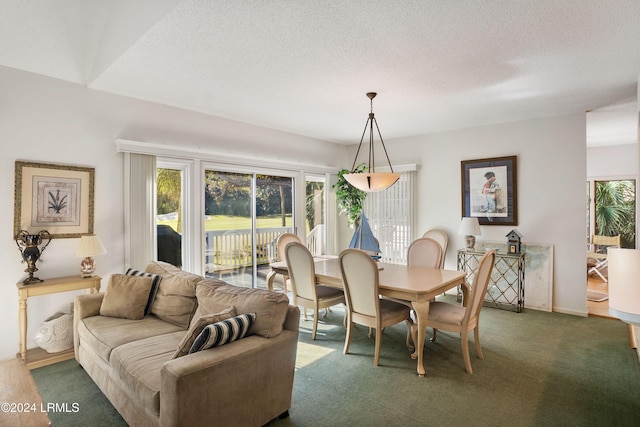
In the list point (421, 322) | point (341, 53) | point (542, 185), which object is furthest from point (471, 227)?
point (341, 53)

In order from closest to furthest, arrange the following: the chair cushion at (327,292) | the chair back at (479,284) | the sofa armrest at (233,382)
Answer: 1. the sofa armrest at (233,382)
2. the chair back at (479,284)
3. the chair cushion at (327,292)

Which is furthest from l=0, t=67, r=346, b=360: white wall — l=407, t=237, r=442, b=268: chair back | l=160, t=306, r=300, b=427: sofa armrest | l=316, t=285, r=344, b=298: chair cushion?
l=407, t=237, r=442, b=268: chair back

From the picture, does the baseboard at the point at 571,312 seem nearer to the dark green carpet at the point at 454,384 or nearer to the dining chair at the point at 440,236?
the dark green carpet at the point at 454,384

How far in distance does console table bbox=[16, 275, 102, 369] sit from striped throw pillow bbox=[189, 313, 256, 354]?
2001 mm

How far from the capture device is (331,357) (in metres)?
3.09

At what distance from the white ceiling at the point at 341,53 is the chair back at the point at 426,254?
63.2 inches

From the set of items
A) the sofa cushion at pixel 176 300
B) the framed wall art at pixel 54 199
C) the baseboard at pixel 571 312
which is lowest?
the baseboard at pixel 571 312

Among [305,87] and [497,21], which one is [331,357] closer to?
[305,87]

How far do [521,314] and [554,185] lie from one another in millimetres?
1697

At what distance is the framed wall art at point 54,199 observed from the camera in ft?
10.2

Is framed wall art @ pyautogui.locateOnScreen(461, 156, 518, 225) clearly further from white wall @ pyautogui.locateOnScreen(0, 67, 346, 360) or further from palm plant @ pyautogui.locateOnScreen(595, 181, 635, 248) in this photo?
white wall @ pyautogui.locateOnScreen(0, 67, 346, 360)

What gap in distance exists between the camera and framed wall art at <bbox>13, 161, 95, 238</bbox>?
310 cm

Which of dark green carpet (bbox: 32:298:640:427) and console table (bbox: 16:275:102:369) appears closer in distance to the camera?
dark green carpet (bbox: 32:298:640:427)

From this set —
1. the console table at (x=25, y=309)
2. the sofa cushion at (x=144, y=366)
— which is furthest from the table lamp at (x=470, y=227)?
the console table at (x=25, y=309)
